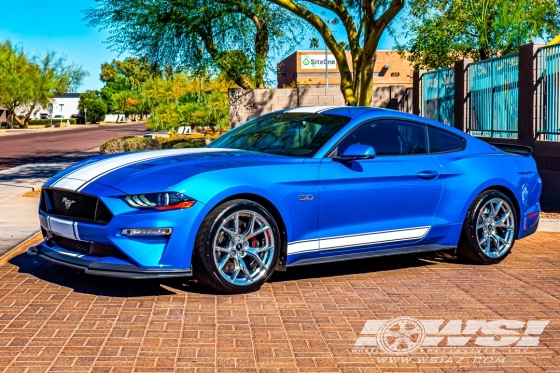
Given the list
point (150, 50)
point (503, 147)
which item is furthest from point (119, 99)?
point (503, 147)

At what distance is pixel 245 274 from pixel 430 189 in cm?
212

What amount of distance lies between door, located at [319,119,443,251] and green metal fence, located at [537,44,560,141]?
631cm

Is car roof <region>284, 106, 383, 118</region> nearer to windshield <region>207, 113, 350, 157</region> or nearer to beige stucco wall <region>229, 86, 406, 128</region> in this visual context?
windshield <region>207, 113, 350, 157</region>

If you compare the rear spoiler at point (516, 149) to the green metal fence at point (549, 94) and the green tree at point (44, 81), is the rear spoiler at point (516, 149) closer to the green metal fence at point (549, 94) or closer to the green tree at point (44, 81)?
the green metal fence at point (549, 94)

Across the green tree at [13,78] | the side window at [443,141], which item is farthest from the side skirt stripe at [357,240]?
the green tree at [13,78]

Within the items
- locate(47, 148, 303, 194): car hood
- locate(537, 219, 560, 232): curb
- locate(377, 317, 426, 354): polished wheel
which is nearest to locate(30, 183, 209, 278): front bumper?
locate(47, 148, 303, 194): car hood

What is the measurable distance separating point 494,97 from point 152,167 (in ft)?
36.3

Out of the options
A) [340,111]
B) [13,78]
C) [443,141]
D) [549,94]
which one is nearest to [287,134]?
[340,111]

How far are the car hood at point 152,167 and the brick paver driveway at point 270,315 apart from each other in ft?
3.05

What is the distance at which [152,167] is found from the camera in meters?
6.64

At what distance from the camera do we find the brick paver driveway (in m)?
4.99

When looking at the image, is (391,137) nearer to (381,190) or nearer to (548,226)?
(381,190)

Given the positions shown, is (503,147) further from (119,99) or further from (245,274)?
(119,99)

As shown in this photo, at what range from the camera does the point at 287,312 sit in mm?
6215
